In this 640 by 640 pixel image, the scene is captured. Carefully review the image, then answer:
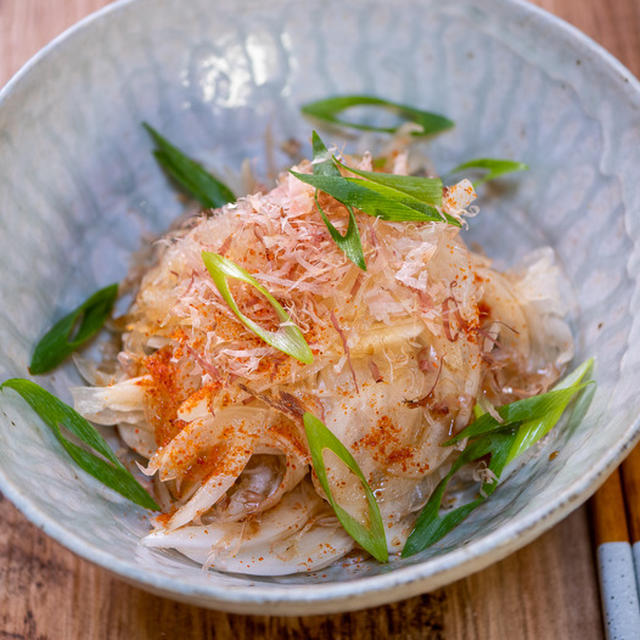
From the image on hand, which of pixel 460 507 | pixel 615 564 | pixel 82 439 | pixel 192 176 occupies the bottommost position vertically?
pixel 615 564

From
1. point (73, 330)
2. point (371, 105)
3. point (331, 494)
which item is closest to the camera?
point (331, 494)

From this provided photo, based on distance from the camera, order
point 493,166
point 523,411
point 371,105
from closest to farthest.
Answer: point 523,411
point 493,166
point 371,105

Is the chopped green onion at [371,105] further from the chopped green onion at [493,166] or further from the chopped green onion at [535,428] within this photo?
the chopped green onion at [535,428]

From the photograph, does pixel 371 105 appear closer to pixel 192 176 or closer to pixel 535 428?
pixel 192 176

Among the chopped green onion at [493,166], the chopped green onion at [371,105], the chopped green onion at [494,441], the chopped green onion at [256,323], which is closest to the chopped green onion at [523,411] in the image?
the chopped green onion at [494,441]

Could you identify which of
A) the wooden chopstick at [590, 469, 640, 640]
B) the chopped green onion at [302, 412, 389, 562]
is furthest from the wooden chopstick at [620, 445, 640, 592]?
the chopped green onion at [302, 412, 389, 562]

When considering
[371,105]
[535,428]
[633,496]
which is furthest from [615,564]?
[371,105]

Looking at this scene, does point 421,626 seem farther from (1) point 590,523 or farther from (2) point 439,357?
(2) point 439,357
